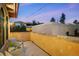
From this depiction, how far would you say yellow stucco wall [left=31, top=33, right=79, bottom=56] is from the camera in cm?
235

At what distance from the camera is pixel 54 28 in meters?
2.44

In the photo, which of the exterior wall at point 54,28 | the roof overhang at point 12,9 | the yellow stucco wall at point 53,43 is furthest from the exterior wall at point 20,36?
the roof overhang at point 12,9

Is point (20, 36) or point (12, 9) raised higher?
point (12, 9)

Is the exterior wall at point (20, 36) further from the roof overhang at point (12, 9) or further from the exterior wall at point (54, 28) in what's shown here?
the roof overhang at point (12, 9)

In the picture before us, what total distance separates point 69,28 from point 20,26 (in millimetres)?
618

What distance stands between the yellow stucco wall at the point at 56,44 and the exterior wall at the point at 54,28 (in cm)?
5

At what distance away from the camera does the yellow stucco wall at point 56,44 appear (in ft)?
7.70

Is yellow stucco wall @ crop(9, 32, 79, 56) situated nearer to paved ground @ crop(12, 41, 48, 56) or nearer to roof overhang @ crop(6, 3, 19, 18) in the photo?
paved ground @ crop(12, 41, 48, 56)

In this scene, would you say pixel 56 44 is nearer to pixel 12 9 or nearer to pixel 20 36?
pixel 20 36

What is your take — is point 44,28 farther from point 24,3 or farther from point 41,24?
point 24,3

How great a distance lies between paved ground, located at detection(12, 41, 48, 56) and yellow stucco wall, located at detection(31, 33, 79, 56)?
54 millimetres

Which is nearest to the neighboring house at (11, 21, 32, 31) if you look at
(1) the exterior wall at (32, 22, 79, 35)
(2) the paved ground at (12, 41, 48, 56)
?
(1) the exterior wall at (32, 22, 79, 35)

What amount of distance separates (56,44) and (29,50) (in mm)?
352

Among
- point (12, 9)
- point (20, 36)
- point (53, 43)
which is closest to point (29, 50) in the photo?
point (20, 36)
